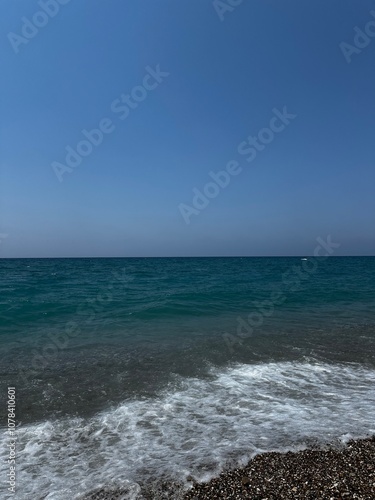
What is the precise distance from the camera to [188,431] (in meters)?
5.77

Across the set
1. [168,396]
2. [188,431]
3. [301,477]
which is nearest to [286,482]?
[301,477]

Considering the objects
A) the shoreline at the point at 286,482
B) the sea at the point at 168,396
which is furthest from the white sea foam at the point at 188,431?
the shoreline at the point at 286,482

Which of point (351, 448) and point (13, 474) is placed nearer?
point (13, 474)

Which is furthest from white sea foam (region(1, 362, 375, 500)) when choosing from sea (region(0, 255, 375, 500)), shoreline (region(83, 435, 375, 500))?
shoreline (region(83, 435, 375, 500))

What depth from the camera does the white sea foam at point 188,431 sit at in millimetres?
4559

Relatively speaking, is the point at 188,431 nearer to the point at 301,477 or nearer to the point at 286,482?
the point at 286,482

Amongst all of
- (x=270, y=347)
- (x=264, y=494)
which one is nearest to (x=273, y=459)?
(x=264, y=494)

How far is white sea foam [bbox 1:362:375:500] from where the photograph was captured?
4559 mm

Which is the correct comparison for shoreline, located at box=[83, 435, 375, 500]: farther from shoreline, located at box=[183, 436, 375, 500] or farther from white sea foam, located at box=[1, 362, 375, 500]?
white sea foam, located at box=[1, 362, 375, 500]

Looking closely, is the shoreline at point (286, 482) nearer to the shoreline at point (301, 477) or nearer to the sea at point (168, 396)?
the shoreline at point (301, 477)

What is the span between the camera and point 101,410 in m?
6.64

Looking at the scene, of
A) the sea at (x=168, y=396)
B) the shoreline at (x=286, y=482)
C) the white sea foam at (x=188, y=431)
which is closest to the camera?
the shoreline at (x=286, y=482)

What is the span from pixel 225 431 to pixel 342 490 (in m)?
2.22

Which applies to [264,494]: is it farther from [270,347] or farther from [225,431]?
[270,347]
